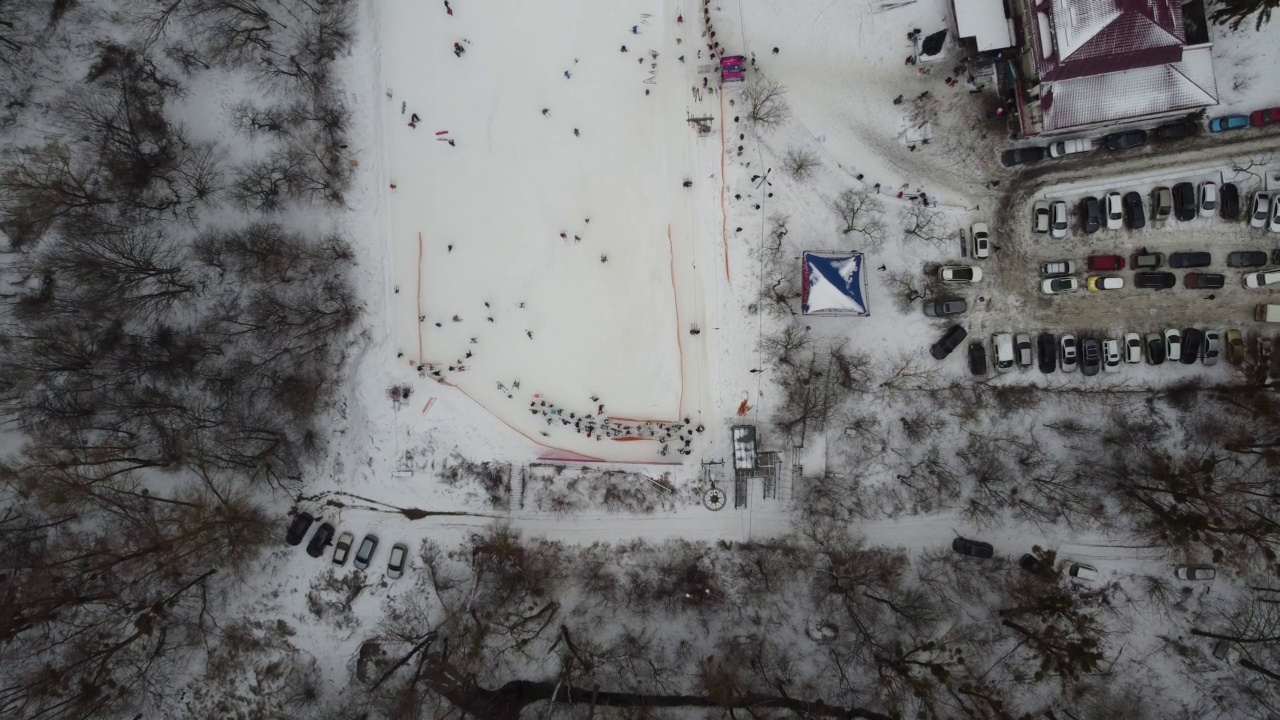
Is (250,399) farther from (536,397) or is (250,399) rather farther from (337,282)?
(536,397)

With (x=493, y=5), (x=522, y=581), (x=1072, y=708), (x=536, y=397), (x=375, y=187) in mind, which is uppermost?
(x=493, y=5)

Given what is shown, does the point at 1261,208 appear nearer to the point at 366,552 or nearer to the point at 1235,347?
the point at 1235,347

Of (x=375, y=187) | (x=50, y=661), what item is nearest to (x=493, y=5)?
(x=375, y=187)

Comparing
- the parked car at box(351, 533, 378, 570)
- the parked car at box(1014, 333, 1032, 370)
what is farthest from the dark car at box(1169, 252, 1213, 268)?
the parked car at box(351, 533, 378, 570)

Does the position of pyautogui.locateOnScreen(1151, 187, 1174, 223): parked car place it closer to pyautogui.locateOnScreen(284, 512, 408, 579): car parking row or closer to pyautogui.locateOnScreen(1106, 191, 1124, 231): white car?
pyautogui.locateOnScreen(1106, 191, 1124, 231): white car

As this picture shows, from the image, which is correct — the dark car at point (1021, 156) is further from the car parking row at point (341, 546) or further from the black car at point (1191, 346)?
the car parking row at point (341, 546)

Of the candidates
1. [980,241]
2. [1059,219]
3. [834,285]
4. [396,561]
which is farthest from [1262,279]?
[396,561]

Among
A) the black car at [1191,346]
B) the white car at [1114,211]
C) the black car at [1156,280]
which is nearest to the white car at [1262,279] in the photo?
the black car at [1156,280]
